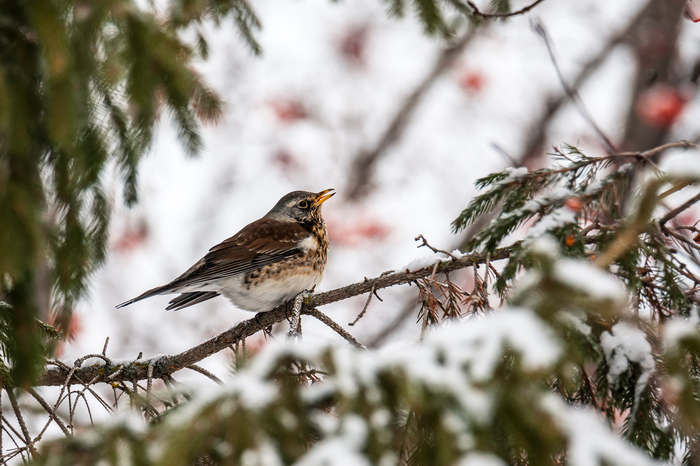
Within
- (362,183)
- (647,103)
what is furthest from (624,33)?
(362,183)

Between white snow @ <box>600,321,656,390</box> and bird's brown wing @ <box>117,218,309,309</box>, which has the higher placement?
bird's brown wing @ <box>117,218,309,309</box>

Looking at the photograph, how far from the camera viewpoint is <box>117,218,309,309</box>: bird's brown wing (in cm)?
389

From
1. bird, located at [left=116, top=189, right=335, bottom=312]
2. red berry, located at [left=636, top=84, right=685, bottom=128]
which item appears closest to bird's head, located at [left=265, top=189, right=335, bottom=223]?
bird, located at [left=116, top=189, right=335, bottom=312]

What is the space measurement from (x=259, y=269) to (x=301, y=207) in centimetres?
96

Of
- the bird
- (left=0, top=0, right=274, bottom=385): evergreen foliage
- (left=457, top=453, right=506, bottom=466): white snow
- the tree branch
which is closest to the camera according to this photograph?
(left=457, top=453, right=506, bottom=466): white snow

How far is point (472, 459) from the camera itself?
3.21ft

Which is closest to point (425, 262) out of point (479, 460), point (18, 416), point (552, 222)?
point (552, 222)

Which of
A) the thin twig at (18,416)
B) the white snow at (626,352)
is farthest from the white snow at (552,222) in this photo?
the thin twig at (18,416)

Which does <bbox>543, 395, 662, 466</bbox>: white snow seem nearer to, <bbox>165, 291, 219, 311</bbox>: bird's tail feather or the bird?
the bird

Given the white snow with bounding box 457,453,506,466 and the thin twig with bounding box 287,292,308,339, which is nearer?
the white snow with bounding box 457,453,506,466

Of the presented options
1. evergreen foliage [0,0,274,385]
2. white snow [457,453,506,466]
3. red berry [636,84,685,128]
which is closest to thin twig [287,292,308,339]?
evergreen foliage [0,0,274,385]

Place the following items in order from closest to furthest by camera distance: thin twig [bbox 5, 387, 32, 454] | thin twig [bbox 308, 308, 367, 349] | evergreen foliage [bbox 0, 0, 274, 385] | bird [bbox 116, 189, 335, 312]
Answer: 1. evergreen foliage [bbox 0, 0, 274, 385]
2. thin twig [bbox 5, 387, 32, 454]
3. thin twig [bbox 308, 308, 367, 349]
4. bird [bbox 116, 189, 335, 312]

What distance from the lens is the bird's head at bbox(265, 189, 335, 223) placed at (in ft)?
15.4


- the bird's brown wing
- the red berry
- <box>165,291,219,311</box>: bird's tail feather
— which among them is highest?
the red berry
